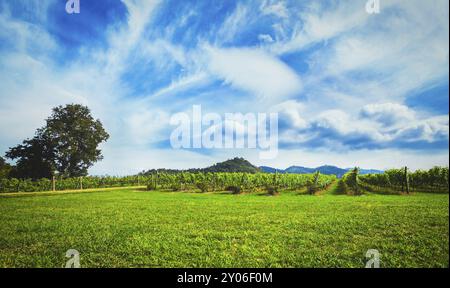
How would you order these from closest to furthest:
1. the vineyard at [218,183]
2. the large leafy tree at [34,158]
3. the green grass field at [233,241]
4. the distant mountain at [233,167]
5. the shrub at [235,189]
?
the green grass field at [233,241] < the large leafy tree at [34,158] < the shrub at [235,189] < the vineyard at [218,183] < the distant mountain at [233,167]

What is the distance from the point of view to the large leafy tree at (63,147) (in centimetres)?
2552

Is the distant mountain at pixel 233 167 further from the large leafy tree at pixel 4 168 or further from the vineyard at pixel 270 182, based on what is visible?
the large leafy tree at pixel 4 168

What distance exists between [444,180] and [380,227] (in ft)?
80.5

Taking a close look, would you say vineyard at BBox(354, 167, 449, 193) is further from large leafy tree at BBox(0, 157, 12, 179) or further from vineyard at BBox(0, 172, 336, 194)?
large leafy tree at BBox(0, 157, 12, 179)

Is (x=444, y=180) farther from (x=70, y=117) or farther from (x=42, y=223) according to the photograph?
(x=70, y=117)

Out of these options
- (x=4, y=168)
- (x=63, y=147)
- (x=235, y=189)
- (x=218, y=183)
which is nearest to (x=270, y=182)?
(x=235, y=189)

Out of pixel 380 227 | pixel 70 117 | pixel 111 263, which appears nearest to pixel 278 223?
pixel 380 227

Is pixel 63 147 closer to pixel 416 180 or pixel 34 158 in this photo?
pixel 34 158

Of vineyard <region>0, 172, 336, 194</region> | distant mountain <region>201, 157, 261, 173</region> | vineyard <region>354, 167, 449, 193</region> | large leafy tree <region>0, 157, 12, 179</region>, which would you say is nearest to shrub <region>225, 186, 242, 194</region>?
vineyard <region>0, 172, 336, 194</region>

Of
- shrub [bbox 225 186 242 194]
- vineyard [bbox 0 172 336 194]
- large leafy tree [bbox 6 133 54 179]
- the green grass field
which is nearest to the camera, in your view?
the green grass field

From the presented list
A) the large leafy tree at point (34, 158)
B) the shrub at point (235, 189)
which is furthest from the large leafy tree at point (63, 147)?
the shrub at point (235, 189)

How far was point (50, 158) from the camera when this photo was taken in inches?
1062

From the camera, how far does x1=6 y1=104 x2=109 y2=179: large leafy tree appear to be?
83.7ft
